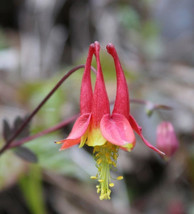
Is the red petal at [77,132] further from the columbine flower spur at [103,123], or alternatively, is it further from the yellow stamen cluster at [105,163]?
the yellow stamen cluster at [105,163]

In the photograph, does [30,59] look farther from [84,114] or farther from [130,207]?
[84,114]

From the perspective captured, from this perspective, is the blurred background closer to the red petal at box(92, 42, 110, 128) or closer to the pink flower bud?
the pink flower bud

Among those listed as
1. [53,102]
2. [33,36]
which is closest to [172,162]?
[53,102]

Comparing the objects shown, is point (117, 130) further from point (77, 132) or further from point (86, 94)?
point (86, 94)

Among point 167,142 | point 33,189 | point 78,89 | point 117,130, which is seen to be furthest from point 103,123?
point 78,89

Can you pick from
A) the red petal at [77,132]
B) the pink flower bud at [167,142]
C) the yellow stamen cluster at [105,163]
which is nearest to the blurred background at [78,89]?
the pink flower bud at [167,142]

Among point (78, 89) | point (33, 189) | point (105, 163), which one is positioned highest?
point (105, 163)

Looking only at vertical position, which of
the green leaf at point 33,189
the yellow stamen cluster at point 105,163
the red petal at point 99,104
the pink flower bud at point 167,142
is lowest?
the green leaf at point 33,189
